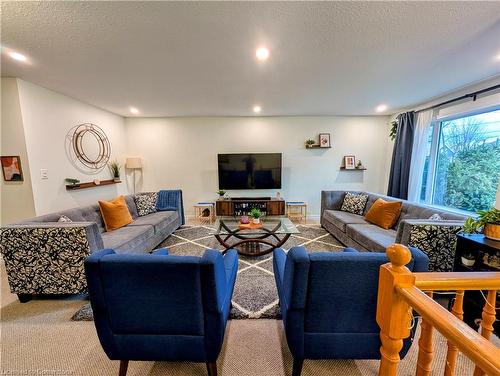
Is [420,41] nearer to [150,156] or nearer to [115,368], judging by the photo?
[115,368]

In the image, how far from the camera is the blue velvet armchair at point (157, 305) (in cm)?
109

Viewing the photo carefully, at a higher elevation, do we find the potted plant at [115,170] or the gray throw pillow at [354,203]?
the potted plant at [115,170]

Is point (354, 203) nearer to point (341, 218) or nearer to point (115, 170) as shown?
point (341, 218)

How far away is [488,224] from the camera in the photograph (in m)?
1.70

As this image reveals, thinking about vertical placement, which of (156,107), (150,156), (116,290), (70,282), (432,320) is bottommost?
(70,282)

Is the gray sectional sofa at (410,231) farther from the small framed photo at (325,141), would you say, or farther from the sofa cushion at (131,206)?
the sofa cushion at (131,206)

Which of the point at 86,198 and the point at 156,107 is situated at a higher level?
the point at 156,107

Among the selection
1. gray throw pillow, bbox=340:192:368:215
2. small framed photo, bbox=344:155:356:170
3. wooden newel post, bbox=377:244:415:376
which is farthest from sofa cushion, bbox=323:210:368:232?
wooden newel post, bbox=377:244:415:376

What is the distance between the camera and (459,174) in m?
3.38

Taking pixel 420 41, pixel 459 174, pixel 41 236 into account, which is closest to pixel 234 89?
pixel 420 41

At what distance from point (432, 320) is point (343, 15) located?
1990mm

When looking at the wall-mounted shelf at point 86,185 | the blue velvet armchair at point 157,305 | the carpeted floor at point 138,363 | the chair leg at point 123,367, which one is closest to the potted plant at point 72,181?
the wall-mounted shelf at point 86,185

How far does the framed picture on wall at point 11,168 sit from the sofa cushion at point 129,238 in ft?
4.86

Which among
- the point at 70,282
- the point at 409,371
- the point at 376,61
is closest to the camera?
the point at 409,371
